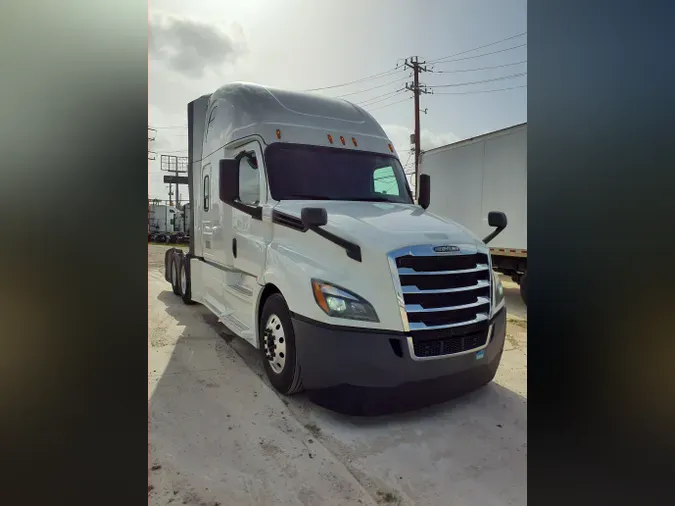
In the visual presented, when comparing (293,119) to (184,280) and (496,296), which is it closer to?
(496,296)

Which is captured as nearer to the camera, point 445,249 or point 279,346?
point 445,249

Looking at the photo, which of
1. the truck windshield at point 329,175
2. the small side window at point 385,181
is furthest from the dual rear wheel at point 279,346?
the small side window at point 385,181

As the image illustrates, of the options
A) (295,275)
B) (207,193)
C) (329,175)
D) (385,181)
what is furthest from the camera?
(207,193)

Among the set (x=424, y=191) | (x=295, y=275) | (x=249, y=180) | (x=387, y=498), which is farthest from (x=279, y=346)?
(x=424, y=191)

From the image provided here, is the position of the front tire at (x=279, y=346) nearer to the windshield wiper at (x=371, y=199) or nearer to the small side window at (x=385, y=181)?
the windshield wiper at (x=371, y=199)

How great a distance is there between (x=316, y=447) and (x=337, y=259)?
1.41 m

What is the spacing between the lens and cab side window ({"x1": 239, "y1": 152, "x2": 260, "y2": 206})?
171 inches

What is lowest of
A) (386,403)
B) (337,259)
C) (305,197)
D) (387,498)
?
(387,498)

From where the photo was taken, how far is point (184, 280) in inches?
297

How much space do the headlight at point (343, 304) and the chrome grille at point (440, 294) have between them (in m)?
0.28

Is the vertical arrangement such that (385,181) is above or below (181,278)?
above
